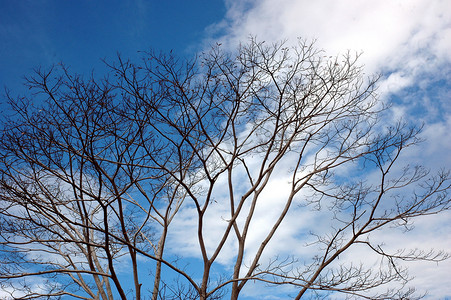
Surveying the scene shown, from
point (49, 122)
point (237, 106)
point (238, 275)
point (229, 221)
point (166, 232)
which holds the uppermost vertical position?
point (237, 106)

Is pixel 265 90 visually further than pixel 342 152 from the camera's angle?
No

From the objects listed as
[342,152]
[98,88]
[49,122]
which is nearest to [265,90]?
[342,152]

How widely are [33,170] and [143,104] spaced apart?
7.28ft

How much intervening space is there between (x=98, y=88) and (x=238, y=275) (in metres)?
3.93

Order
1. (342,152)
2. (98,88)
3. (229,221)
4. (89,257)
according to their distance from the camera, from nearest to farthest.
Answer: (98,88)
(229,221)
(89,257)
(342,152)

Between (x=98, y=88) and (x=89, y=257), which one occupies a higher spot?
(x=98, y=88)

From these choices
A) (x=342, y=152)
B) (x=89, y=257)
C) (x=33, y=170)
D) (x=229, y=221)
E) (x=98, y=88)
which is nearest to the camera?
(x=98, y=88)

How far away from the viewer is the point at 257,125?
25.4 feet

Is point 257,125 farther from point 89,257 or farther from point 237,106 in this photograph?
point 89,257

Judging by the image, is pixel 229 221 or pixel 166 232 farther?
pixel 166 232

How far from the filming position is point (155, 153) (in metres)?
6.47

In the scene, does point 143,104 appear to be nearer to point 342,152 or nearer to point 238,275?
point 238,275

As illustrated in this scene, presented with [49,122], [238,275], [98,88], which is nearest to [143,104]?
[98,88]

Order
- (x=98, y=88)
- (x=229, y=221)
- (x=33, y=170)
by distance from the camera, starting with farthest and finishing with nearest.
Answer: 1. (x=229, y=221)
2. (x=33, y=170)
3. (x=98, y=88)
